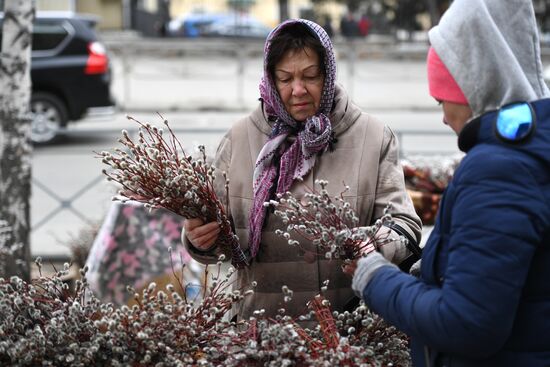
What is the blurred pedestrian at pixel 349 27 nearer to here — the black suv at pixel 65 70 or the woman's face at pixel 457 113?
the black suv at pixel 65 70

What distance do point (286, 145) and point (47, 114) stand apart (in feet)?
34.0

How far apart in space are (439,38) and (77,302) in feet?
3.53

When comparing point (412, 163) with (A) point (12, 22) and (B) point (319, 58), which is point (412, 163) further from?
(B) point (319, 58)

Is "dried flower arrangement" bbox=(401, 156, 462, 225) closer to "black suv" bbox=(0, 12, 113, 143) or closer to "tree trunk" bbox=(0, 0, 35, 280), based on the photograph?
"tree trunk" bbox=(0, 0, 35, 280)

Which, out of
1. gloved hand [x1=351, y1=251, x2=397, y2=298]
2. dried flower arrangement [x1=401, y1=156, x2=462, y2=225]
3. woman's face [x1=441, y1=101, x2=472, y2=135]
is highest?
woman's face [x1=441, y1=101, x2=472, y2=135]

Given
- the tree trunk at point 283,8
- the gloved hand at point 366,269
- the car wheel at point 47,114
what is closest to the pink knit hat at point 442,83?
the gloved hand at point 366,269

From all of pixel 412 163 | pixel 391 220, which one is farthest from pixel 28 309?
pixel 412 163

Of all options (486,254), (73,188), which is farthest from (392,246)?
(73,188)

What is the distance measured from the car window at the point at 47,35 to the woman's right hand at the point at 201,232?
10.7 m

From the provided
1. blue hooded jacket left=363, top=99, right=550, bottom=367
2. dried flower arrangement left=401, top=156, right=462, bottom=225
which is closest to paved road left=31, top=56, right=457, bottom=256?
dried flower arrangement left=401, top=156, right=462, bottom=225

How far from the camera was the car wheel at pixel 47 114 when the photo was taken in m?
12.1

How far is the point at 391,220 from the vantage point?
8.07ft

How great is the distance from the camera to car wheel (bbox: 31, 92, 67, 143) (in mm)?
12133

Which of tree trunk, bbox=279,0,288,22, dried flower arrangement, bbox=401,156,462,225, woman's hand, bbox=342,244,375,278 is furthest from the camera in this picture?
tree trunk, bbox=279,0,288,22
